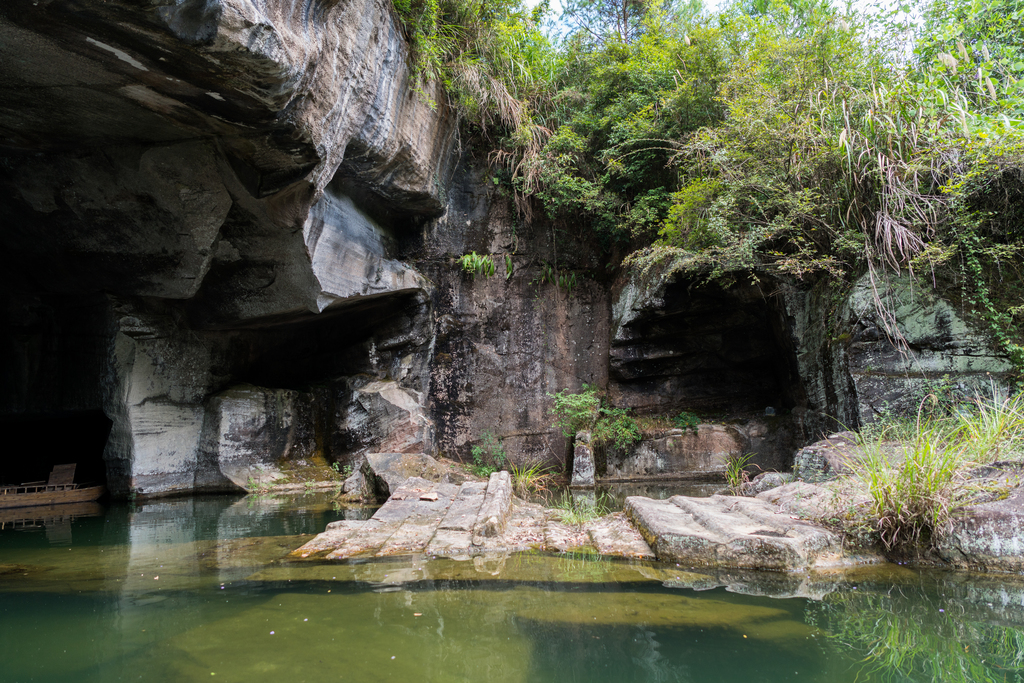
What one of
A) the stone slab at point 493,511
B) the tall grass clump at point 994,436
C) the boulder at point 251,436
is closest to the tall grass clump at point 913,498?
the tall grass clump at point 994,436

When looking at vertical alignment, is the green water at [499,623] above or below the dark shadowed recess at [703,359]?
below

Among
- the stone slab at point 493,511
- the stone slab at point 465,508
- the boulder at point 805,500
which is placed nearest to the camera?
the boulder at point 805,500

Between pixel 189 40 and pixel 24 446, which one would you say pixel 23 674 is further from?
pixel 24 446

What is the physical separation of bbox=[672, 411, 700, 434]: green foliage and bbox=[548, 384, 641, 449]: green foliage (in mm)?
627

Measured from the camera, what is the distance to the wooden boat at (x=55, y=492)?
7020mm

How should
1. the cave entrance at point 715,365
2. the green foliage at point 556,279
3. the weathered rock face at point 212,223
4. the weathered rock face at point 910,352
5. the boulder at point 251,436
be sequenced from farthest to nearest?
the green foliage at point 556,279
the boulder at point 251,436
the cave entrance at point 715,365
the weathered rock face at point 910,352
the weathered rock face at point 212,223

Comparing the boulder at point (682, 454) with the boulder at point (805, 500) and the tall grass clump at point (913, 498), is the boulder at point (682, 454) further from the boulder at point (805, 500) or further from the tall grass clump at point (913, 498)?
the tall grass clump at point (913, 498)

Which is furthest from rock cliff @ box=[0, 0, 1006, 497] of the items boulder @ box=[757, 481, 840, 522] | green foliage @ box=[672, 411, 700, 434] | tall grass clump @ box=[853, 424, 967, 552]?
tall grass clump @ box=[853, 424, 967, 552]

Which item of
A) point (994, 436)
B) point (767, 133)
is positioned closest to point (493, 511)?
point (994, 436)

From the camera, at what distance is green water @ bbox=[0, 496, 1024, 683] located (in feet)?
6.18

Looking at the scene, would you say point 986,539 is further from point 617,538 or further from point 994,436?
point 617,538

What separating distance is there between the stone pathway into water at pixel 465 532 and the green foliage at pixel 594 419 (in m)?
3.55

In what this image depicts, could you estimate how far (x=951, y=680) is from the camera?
Answer: 1.77 metres

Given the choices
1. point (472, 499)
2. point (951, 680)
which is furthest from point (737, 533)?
point (472, 499)
